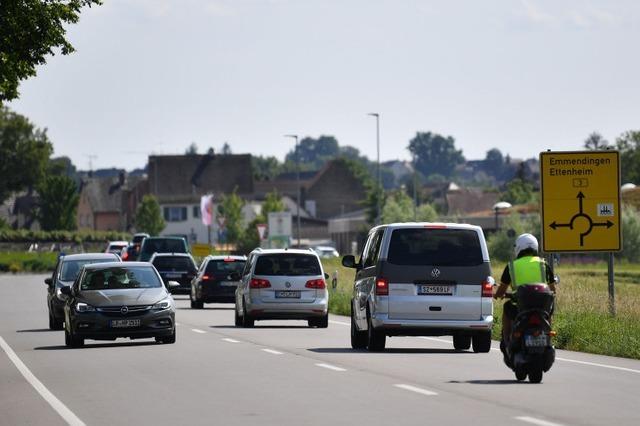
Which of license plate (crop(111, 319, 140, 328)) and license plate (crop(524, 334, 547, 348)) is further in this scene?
license plate (crop(111, 319, 140, 328))

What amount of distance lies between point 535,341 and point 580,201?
46.7 feet

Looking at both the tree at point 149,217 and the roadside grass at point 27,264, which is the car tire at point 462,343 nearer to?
the roadside grass at point 27,264

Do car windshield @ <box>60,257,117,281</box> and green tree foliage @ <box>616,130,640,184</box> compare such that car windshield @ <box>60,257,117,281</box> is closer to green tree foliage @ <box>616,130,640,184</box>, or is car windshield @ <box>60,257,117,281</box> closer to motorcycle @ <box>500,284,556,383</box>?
motorcycle @ <box>500,284,556,383</box>

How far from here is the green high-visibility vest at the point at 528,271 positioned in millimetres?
19500

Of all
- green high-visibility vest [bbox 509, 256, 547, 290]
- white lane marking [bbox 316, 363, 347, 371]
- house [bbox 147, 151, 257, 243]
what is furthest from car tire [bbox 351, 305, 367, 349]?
house [bbox 147, 151, 257, 243]

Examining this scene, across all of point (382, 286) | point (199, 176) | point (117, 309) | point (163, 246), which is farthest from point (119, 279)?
point (199, 176)

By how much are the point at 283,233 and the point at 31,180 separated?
79.2 metres

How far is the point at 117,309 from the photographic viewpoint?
92.2 feet

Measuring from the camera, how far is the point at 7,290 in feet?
230

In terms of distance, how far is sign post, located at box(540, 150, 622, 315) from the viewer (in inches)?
1283

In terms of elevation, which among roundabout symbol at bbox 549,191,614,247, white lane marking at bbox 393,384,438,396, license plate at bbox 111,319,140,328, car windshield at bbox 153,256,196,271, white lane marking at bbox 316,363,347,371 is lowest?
white lane marking at bbox 316,363,347,371

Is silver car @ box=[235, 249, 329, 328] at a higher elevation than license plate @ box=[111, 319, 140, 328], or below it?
higher

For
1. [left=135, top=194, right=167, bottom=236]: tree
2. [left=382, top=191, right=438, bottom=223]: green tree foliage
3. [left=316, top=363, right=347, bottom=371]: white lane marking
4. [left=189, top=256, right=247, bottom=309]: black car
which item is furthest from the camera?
[left=135, top=194, right=167, bottom=236]: tree

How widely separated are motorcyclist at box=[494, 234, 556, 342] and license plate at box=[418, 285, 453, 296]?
→ 218 inches
